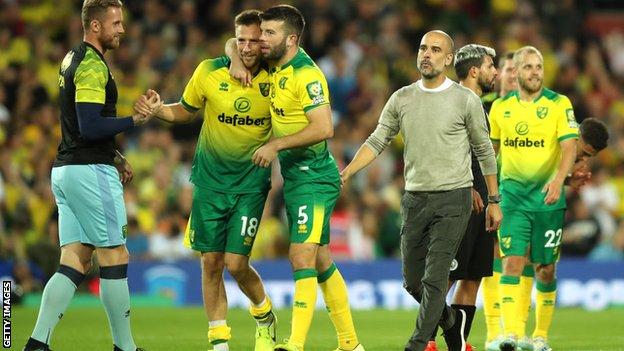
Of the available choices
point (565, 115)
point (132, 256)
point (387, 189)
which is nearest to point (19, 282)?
point (132, 256)

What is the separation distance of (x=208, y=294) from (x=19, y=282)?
8.23 m

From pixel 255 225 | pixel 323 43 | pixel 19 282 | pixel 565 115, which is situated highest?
pixel 323 43

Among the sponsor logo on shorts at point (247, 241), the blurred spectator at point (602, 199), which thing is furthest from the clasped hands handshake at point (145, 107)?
the blurred spectator at point (602, 199)

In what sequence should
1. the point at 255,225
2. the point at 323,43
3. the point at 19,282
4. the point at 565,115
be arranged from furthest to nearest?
the point at 323,43, the point at 19,282, the point at 565,115, the point at 255,225

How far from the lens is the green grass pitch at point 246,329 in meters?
12.0

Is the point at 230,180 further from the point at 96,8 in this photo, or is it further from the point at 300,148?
the point at 96,8

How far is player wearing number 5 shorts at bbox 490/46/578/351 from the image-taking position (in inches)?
454

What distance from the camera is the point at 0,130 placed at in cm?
1961

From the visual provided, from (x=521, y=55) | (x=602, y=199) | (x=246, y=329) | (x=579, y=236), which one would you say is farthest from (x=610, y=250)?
(x=521, y=55)

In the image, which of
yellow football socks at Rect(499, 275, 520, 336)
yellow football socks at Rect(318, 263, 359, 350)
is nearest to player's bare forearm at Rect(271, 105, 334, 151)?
yellow football socks at Rect(318, 263, 359, 350)

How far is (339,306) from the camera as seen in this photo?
34.4ft

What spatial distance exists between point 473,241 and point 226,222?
85.5 inches

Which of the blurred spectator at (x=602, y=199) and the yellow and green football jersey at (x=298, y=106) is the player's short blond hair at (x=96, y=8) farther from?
the blurred spectator at (x=602, y=199)

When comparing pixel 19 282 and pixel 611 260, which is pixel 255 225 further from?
pixel 611 260
